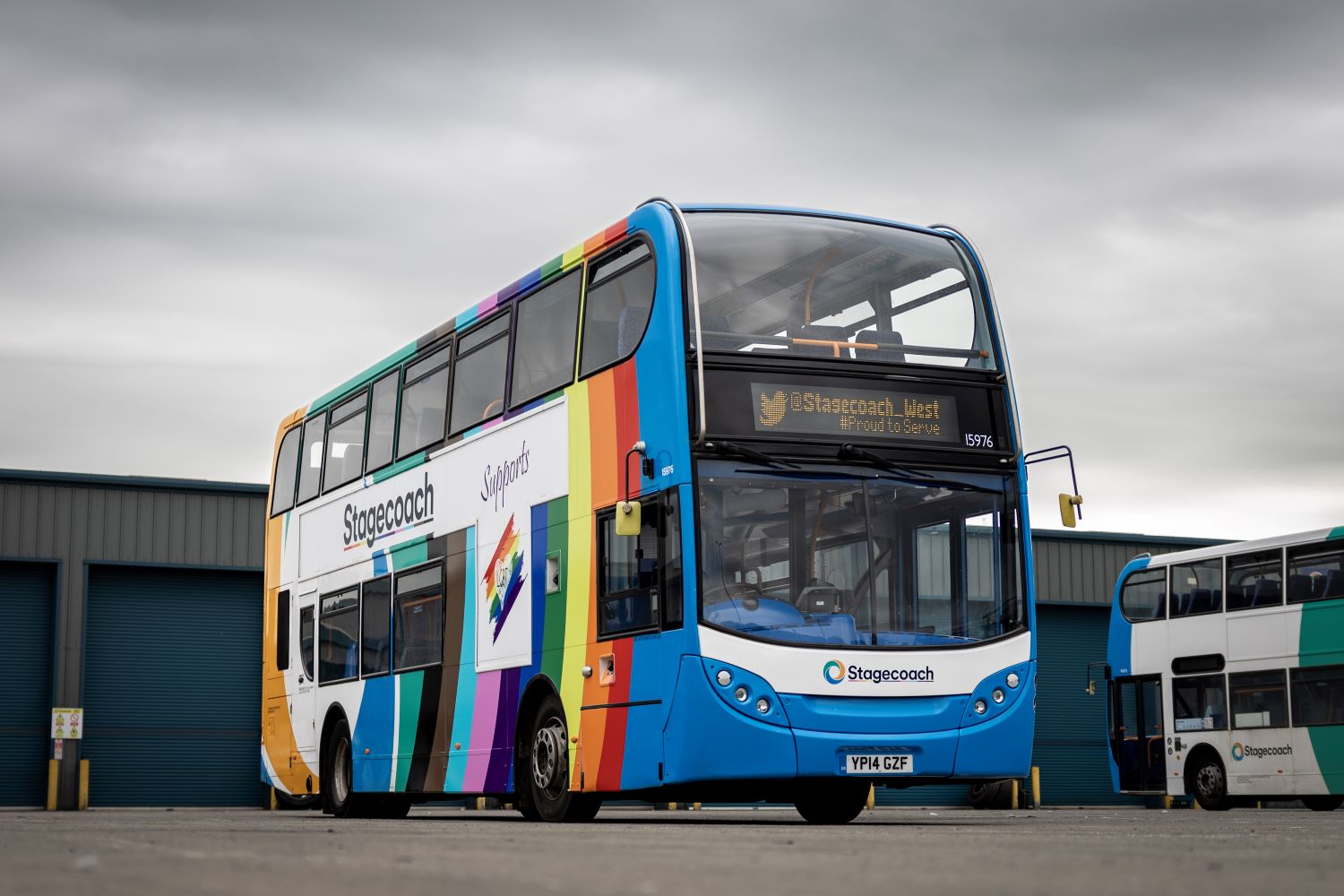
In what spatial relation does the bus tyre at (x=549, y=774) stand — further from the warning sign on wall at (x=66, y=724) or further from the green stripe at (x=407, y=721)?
the warning sign on wall at (x=66, y=724)

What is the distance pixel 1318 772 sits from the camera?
2334cm

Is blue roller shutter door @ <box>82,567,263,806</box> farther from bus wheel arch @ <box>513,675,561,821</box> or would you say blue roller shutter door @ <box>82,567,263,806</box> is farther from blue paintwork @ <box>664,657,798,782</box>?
blue paintwork @ <box>664,657,798,782</box>

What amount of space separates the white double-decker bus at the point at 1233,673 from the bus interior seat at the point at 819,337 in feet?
40.0

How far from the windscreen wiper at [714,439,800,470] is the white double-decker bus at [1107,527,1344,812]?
12.8 meters

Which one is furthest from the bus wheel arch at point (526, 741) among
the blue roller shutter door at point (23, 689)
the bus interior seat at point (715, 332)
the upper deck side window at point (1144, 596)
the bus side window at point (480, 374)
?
the blue roller shutter door at point (23, 689)

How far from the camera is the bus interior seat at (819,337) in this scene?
42.2 ft

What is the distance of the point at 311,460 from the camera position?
803 inches

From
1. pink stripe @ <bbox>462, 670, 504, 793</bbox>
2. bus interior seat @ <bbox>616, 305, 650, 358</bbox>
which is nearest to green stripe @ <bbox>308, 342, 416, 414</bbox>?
pink stripe @ <bbox>462, 670, 504, 793</bbox>

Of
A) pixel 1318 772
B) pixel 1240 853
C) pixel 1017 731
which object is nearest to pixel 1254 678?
pixel 1318 772

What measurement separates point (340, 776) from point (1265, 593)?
12.5 metres

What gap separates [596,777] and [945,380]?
12.2 feet

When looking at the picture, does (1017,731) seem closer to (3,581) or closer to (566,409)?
(566,409)

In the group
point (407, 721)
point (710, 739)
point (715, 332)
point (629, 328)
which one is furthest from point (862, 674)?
point (407, 721)

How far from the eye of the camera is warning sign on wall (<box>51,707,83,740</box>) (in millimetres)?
29109
